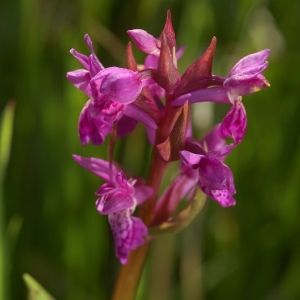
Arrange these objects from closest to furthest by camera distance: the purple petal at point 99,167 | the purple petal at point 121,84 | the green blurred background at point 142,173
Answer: the purple petal at point 121,84 < the purple petal at point 99,167 < the green blurred background at point 142,173

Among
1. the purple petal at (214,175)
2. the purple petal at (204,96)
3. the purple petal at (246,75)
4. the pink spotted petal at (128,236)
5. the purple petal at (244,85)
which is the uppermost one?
the purple petal at (246,75)

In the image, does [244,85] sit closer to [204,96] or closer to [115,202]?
[204,96]

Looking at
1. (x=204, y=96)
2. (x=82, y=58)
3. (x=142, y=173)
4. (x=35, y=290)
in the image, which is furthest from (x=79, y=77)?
(x=142, y=173)

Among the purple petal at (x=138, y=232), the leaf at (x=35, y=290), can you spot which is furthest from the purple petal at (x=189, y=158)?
the leaf at (x=35, y=290)

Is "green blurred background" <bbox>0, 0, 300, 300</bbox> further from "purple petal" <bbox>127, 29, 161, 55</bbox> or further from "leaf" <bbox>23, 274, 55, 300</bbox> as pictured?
"purple petal" <bbox>127, 29, 161, 55</bbox>

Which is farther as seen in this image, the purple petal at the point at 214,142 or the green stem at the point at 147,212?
the purple petal at the point at 214,142

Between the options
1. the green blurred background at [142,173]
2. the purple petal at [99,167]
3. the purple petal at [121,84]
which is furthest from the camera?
the green blurred background at [142,173]

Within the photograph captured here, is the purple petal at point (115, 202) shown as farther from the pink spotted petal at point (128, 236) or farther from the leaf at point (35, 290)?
the leaf at point (35, 290)

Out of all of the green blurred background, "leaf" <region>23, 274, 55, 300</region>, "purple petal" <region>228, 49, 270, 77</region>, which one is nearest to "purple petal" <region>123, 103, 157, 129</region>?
"purple petal" <region>228, 49, 270, 77</region>
